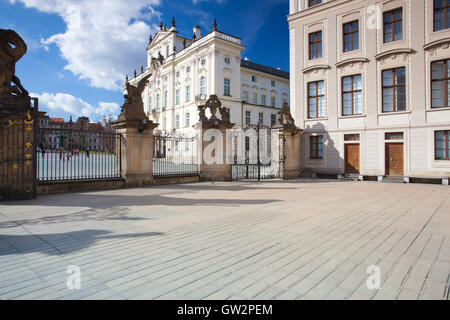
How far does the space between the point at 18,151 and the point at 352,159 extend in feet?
62.8

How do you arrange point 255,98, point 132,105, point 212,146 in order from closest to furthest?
point 132,105 < point 212,146 < point 255,98

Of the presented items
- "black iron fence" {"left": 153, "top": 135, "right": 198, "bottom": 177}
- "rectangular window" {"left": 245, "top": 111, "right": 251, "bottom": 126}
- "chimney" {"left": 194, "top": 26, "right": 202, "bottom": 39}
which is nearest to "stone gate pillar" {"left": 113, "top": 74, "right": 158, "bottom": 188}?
"black iron fence" {"left": 153, "top": 135, "right": 198, "bottom": 177}

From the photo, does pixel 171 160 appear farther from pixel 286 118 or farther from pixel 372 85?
pixel 372 85

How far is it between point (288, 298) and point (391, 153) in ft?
60.9

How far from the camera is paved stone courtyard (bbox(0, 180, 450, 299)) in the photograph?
2.92 m

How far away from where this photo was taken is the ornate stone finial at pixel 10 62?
28.4 feet

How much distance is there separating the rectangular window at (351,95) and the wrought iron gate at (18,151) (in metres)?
18.7

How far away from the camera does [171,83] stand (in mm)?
49188

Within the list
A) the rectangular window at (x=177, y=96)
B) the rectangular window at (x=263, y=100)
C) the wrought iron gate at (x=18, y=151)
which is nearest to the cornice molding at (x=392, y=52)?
the wrought iron gate at (x=18, y=151)

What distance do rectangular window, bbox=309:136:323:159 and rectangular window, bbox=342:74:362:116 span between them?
2642 millimetres

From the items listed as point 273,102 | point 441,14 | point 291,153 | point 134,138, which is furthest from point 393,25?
point 273,102

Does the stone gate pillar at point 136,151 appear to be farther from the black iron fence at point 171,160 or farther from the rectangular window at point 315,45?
the rectangular window at point 315,45

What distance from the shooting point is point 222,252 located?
13.3 ft
